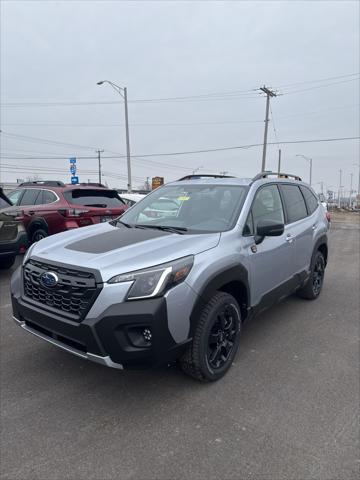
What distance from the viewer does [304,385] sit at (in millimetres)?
3162

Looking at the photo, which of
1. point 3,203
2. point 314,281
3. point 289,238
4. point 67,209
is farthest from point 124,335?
point 67,209

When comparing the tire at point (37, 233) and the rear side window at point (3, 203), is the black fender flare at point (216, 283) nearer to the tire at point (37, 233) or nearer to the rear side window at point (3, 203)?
the rear side window at point (3, 203)

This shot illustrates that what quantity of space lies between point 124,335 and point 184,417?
801 mm

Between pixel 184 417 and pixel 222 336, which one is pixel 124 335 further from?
pixel 222 336

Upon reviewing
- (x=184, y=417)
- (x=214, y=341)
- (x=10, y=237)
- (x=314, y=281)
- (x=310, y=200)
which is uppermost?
(x=310, y=200)

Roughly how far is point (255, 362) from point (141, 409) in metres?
1.29

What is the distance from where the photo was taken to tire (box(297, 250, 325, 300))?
5270 mm

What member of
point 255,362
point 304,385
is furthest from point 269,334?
point 304,385

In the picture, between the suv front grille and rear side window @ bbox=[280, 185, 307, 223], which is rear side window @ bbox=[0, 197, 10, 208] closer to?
the suv front grille

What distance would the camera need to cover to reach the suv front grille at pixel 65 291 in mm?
2592

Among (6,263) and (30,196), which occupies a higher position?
(30,196)

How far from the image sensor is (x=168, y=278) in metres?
2.62

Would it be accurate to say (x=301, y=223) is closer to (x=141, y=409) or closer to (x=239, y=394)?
(x=239, y=394)

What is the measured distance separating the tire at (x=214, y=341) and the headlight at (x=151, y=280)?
477mm
